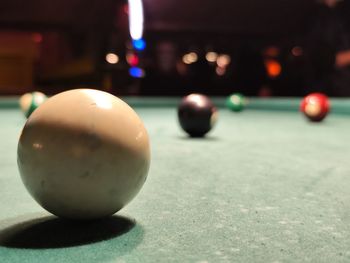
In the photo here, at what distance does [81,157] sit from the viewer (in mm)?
1348

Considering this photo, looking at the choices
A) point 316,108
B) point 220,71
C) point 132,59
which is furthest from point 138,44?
point 316,108

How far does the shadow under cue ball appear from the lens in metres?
1.35

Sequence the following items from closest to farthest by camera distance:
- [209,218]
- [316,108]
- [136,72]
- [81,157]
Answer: [81,157], [209,218], [316,108], [136,72]

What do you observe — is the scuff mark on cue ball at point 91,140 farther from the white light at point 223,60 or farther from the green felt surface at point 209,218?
the white light at point 223,60

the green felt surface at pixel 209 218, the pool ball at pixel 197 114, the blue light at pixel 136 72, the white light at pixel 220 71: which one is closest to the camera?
the green felt surface at pixel 209 218

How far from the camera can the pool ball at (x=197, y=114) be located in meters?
3.95

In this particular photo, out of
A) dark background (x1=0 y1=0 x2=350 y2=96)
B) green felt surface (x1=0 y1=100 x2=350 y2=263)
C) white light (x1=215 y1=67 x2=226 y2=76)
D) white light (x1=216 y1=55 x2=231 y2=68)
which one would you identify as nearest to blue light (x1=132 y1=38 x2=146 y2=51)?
dark background (x1=0 y1=0 x2=350 y2=96)

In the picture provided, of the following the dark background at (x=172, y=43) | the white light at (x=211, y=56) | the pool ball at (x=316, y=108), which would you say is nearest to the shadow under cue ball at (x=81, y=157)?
the pool ball at (x=316, y=108)

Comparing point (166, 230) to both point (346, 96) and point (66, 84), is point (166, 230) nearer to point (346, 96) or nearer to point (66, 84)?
point (346, 96)

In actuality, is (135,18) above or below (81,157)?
above

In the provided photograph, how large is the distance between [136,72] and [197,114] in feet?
28.4

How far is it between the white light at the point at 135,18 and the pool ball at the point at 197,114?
321 inches

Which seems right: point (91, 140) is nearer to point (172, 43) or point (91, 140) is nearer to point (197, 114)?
point (197, 114)

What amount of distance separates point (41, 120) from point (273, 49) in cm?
1189
